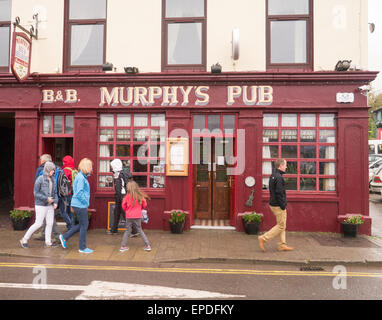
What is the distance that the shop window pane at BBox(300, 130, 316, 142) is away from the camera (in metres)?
8.60

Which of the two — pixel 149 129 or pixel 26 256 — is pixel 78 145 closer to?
pixel 149 129

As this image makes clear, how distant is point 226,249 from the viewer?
6.77 meters

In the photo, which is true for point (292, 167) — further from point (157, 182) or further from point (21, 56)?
point (21, 56)

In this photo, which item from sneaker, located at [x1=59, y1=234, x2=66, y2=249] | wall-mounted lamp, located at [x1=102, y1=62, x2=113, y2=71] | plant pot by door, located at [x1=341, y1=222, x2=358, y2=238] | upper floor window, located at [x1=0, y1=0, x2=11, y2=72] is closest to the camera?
sneaker, located at [x1=59, y1=234, x2=66, y2=249]

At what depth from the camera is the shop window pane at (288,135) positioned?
8625 millimetres

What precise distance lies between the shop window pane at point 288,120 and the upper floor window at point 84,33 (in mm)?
5581

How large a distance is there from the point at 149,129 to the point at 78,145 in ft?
6.86

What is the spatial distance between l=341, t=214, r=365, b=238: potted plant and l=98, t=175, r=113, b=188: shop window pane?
645 centimetres

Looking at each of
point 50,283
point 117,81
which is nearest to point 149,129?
point 117,81

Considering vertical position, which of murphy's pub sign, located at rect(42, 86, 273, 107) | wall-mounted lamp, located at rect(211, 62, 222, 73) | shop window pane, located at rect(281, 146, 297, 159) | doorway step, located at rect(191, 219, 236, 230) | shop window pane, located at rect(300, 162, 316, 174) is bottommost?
doorway step, located at rect(191, 219, 236, 230)

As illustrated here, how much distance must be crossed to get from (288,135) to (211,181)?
2.76 m

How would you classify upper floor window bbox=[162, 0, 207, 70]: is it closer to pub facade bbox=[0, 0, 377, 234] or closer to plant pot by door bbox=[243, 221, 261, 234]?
pub facade bbox=[0, 0, 377, 234]

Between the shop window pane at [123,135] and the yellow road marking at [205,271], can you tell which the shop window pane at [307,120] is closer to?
the yellow road marking at [205,271]

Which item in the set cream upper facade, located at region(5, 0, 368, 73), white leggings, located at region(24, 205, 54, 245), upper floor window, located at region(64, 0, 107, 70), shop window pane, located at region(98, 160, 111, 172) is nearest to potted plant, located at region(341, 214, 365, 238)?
cream upper facade, located at region(5, 0, 368, 73)
